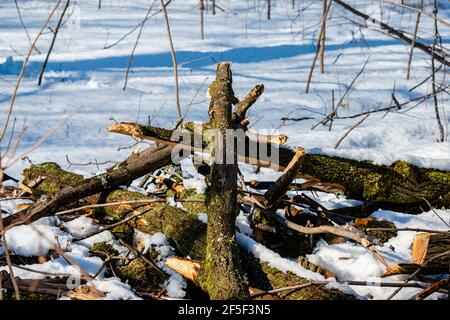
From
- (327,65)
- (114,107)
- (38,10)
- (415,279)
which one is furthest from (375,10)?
(415,279)

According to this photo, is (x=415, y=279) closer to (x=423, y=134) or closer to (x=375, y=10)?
(x=423, y=134)

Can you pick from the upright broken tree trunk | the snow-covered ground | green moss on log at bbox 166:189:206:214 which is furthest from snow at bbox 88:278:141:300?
green moss on log at bbox 166:189:206:214

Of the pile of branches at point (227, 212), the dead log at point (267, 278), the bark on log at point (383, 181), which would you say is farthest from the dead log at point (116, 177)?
the dead log at point (267, 278)

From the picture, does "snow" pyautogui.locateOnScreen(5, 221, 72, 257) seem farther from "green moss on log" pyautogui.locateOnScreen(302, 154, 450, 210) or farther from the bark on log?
"green moss on log" pyautogui.locateOnScreen(302, 154, 450, 210)

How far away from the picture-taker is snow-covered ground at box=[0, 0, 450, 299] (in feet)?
9.93

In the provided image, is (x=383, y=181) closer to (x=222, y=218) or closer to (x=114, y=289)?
(x=222, y=218)

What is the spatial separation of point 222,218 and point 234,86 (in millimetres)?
5889

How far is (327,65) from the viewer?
9836 mm

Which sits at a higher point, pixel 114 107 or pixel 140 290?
pixel 140 290

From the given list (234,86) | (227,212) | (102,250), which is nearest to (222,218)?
(227,212)

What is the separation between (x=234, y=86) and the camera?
321 inches

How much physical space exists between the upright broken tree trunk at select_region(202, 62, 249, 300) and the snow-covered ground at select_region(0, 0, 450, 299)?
205mm

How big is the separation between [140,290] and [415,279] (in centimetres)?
114

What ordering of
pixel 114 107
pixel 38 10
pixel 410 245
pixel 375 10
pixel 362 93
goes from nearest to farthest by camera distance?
pixel 410 245 → pixel 114 107 → pixel 362 93 → pixel 38 10 → pixel 375 10
